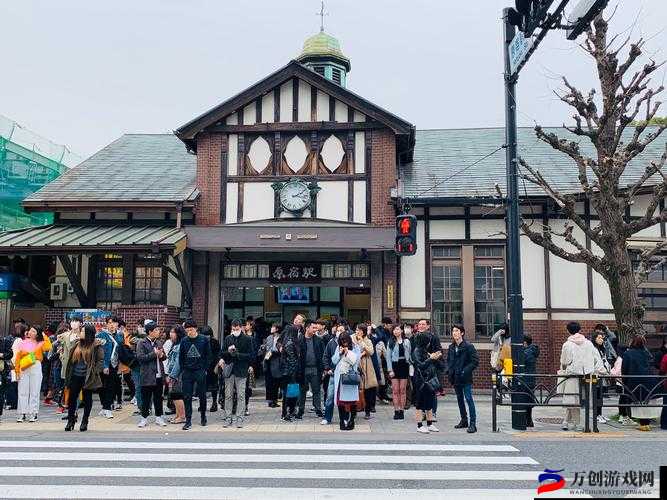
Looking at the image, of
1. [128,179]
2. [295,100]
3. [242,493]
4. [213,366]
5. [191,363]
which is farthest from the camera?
[128,179]

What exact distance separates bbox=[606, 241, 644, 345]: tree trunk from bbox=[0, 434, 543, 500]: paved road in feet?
15.5

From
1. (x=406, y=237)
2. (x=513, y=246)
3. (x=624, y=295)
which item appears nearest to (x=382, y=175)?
(x=406, y=237)

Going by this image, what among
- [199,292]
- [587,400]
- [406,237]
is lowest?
[587,400]

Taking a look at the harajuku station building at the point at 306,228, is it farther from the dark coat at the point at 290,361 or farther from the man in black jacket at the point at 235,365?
the man in black jacket at the point at 235,365

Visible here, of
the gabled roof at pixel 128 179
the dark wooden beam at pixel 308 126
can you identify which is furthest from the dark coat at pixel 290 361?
the dark wooden beam at pixel 308 126

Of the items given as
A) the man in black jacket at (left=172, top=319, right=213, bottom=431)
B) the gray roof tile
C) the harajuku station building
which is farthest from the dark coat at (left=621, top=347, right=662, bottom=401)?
the gray roof tile

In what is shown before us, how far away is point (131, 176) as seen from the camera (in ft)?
61.2

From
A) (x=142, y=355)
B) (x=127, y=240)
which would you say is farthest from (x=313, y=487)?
(x=127, y=240)

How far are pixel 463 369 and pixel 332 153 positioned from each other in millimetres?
8586

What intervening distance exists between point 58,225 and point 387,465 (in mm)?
13573

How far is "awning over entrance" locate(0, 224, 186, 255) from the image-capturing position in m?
15.1

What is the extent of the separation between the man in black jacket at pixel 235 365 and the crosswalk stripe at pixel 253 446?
62.6 inches

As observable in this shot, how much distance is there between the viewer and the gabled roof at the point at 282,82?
16.8 metres

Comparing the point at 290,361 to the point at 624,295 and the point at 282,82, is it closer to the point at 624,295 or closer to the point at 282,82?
the point at 624,295
